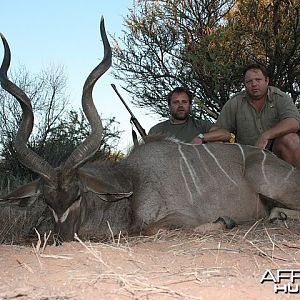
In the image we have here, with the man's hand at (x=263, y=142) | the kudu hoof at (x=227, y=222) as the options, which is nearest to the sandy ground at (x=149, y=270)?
the kudu hoof at (x=227, y=222)

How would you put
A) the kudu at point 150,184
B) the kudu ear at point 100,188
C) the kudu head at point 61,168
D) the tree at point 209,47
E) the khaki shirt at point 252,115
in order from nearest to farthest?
the kudu head at point 61,168 → the kudu at point 150,184 → the kudu ear at point 100,188 → the khaki shirt at point 252,115 → the tree at point 209,47

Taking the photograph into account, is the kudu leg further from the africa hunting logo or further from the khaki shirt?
the africa hunting logo

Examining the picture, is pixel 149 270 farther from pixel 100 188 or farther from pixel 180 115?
pixel 180 115

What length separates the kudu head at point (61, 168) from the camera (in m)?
3.30

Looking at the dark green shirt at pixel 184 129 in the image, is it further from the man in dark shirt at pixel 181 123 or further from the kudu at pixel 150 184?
the kudu at pixel 150 184

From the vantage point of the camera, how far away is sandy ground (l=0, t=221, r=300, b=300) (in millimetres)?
1753

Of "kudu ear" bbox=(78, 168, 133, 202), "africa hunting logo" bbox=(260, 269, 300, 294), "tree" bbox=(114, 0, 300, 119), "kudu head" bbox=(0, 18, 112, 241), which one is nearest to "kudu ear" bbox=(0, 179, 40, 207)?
"kudu head" bbox=(0, 18, 112, 241)

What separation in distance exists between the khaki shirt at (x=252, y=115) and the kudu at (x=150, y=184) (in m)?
0.61

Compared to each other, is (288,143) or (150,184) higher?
(288,143)

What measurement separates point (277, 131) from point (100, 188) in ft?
4.86

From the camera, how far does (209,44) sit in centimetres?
853

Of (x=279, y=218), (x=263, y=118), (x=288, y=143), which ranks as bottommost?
(x=279, y=218)

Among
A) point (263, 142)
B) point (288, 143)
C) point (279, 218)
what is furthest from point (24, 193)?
point (288, 143)

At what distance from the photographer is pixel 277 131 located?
4289 millimetres
